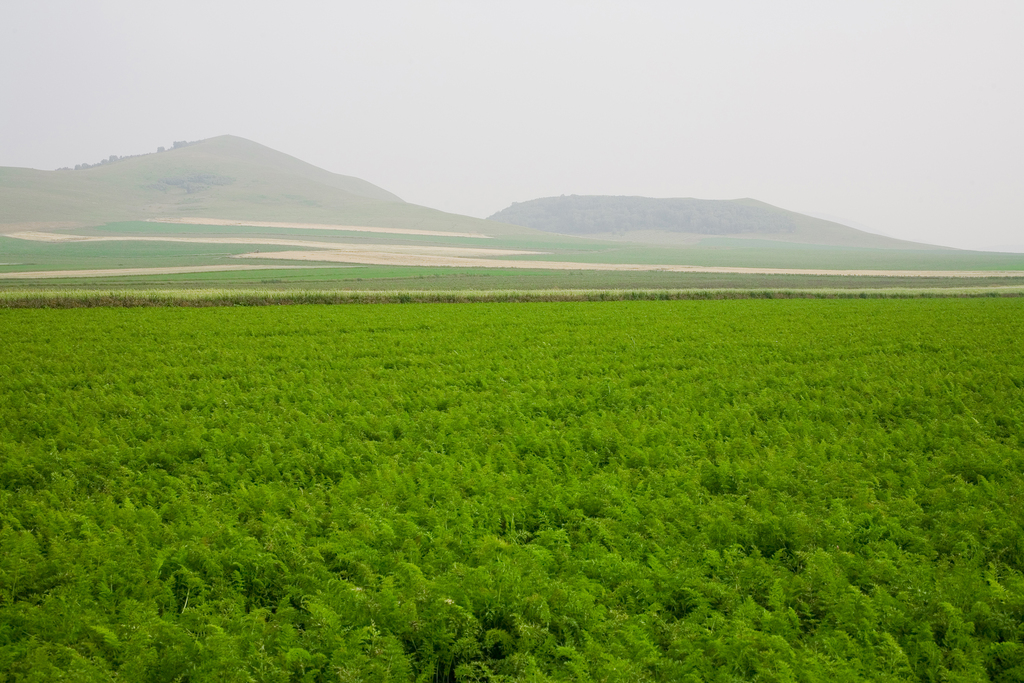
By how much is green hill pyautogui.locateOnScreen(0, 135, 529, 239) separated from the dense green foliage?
5149 inches

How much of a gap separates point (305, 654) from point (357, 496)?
296cm

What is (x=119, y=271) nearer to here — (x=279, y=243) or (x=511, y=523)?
(x=279, y=243)

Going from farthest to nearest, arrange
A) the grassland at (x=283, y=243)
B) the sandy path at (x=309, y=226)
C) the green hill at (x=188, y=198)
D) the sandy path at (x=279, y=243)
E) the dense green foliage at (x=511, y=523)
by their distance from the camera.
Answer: the sandy path at (x=309, y=226)
the green hill at (x=188, y=198)
the sandy path at (x=279, y=243)
the grassland at (x=283, y=243)
the dense green foliage at (x=511, y=523)

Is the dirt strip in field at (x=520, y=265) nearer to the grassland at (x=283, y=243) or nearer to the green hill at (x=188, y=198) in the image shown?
the grassland at (x=283, y=243)

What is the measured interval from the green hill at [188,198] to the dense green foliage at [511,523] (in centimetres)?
13079

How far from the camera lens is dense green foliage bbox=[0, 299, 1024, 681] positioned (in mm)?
4996

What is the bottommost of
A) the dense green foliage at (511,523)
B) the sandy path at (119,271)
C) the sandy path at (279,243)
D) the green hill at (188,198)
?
the dense green foliage at (511,523)

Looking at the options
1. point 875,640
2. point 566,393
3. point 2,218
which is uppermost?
point 2,218

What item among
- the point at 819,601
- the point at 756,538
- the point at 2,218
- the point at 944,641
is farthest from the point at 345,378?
the point at 2,218

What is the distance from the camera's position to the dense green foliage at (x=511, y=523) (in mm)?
4996

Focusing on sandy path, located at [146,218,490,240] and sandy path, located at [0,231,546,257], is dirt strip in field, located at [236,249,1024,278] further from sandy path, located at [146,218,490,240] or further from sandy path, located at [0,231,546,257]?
sandy path, located at [146,218,490,240]

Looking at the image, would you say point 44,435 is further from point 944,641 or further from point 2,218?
point 2,218

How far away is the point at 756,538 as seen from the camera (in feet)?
22.2

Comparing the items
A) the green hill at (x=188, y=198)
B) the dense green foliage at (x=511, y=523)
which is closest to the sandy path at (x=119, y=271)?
the dense green foliage at (x=511, y=523)
